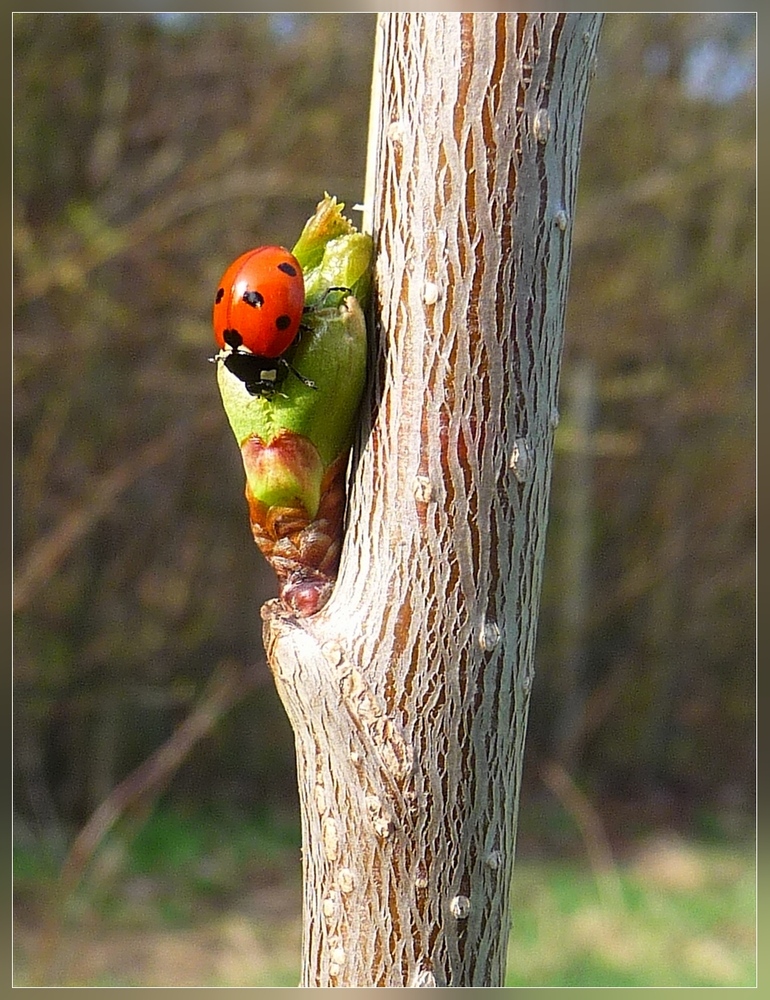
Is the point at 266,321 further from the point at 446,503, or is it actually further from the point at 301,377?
the point at 446,503

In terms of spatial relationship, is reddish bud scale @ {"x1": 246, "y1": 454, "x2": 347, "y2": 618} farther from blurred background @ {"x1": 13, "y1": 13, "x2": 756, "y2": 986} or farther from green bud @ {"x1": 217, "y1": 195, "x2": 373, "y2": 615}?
blurred background @ {"x1": 13, "y1": 13, "x2": 756, "y2": 986}

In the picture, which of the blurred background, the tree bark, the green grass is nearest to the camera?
the tree bark

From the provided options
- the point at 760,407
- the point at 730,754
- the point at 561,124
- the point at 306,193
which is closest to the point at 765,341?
the point at 760,407

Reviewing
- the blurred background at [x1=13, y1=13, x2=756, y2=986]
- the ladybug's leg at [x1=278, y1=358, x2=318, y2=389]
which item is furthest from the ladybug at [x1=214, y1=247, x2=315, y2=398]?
the blurred background at [x1=13, y1=13, x2=756, y2=986]

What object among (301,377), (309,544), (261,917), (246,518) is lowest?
(261,917)

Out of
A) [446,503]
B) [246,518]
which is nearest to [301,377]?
[446,503]

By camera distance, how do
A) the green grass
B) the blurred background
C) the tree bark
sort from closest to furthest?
1. the tree bark
2. the green grass
3. the blurred background
